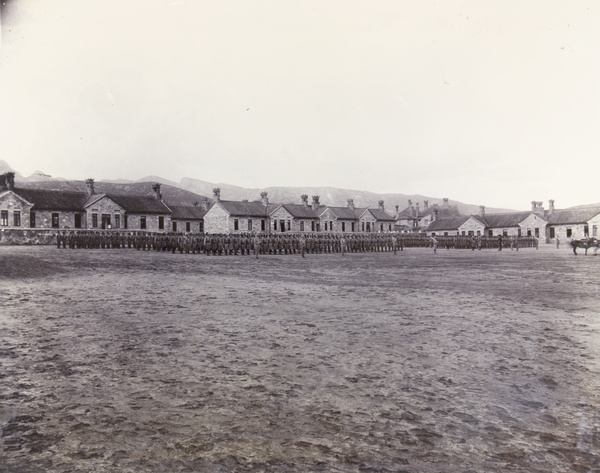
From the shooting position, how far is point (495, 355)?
515cm

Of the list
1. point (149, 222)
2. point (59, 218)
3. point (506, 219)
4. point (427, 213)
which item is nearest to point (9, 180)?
point (59, 218)

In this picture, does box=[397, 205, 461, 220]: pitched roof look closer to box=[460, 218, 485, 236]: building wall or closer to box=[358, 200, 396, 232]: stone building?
box=[460, 218, 485, 236]: building wall

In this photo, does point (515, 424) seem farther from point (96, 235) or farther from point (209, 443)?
point (96, 235)

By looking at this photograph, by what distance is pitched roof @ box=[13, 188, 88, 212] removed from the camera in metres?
47.6

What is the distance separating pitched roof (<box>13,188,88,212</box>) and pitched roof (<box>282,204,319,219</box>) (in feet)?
81.7

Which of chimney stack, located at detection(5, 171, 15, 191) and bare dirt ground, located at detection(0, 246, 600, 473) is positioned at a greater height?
chimney stack, located at detection(5, 171, 15, 191)

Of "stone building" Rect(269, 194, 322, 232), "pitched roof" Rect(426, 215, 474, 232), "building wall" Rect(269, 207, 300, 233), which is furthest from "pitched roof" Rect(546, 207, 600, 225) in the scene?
"building wall" Rect(269, 207, 300, 233)

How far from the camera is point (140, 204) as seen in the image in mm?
55781

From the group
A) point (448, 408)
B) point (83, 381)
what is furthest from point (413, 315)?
point (83, 381)

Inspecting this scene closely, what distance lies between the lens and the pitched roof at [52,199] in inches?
1873

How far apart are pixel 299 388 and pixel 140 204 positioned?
5567cm

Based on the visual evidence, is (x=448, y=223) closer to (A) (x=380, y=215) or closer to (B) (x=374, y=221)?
(A) (x=380, y=215)

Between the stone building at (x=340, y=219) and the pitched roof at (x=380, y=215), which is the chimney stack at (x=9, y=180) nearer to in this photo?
the stone building at (x=340, y=219)

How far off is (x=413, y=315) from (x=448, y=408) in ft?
13.7
